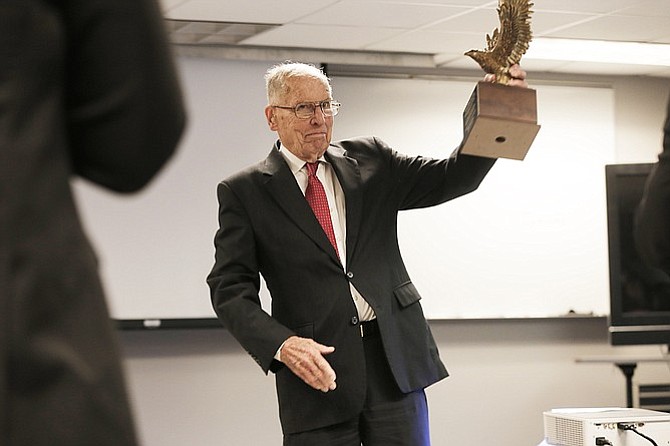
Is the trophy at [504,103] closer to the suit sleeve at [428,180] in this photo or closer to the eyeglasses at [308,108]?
the suit sleeve at [428,180]

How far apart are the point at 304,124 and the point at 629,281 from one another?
3.86m

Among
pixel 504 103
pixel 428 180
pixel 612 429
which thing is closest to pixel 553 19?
pixel 612 429

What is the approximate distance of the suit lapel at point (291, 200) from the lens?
133 inches

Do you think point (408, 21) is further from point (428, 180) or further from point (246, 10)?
point (428, 180)

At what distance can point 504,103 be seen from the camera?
2.87 metres

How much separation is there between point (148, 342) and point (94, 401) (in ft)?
19.3

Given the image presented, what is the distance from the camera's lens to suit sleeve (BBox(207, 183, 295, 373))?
331 cm

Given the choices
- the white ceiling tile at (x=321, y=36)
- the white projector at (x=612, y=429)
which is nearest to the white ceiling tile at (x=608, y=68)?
the white ceiling tile at (x=321, y=36)

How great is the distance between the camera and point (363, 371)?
10.9ft

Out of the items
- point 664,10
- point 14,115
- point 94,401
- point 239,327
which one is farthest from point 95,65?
point 664,10

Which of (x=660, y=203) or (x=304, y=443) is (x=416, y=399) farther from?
(x=660, y=203)

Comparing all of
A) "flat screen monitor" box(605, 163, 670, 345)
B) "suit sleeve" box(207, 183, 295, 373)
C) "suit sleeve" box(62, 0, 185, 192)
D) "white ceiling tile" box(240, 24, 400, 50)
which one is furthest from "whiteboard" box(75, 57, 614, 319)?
"suit sleeve" box(62, 0, 185, 192)

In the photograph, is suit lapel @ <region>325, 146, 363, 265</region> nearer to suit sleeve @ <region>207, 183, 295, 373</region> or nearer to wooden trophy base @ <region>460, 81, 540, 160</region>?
suit sleeve @ <region>207, 183, 295, 373</region>

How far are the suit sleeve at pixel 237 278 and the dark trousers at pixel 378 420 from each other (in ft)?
0.79
